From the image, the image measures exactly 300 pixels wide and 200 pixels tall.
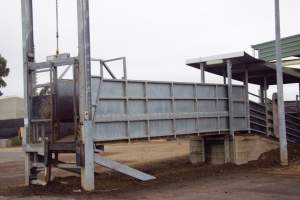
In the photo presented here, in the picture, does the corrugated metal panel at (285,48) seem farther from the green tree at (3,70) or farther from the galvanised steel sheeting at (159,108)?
the green tree at (3,70)

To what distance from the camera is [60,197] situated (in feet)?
38.4

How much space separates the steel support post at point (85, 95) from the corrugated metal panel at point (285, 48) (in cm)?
1213

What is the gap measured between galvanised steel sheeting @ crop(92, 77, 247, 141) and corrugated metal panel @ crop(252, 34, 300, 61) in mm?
4269

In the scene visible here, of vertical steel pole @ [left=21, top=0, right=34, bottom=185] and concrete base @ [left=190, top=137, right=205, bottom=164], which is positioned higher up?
vertical steel pole @ [left=21, top=0, right=34, bottom=185]

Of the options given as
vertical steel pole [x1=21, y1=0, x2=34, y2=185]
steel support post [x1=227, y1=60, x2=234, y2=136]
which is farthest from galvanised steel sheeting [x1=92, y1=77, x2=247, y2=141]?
vertical steel pole [x1=21, y1=0, x2=34, y2=185]

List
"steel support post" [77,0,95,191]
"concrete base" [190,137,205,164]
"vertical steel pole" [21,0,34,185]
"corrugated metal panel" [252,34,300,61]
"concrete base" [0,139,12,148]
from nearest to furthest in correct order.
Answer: "steel support post" [77,0,95,191]
"vertical steel pole" [21,0,34,185]
"concrete base" [190,137,205,164]
"corrugated metal panel" [252,34,300,61]
"concrete base" [0,139,12,148]

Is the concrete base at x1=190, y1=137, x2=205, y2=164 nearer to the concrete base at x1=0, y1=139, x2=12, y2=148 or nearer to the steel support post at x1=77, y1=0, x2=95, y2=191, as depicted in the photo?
the steel support post at x1=77, y1=0, x2=95, y2=191

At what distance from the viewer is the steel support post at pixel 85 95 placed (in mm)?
12594

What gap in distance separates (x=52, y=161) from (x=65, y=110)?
150 cm

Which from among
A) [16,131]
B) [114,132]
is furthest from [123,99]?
[16,131]

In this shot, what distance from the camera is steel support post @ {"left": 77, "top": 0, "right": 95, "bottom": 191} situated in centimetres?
1259

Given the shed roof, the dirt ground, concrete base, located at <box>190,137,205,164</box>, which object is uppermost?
the shed roof

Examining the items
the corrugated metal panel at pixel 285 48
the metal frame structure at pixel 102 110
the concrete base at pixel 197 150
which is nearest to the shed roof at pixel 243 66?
the metal frame structure at pixel 102 110

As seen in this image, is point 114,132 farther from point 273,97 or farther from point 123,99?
point 273,97
